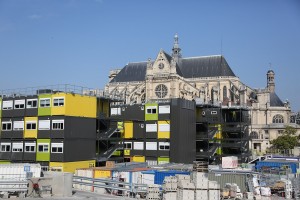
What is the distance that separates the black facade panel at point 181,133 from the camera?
48.9 m


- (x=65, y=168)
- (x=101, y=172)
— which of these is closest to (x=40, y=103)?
(x=65, y=168)

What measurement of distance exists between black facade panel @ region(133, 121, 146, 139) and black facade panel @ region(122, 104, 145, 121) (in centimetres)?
71

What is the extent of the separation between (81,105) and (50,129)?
14.4ft

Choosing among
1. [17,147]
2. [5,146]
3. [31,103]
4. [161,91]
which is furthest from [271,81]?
[5,146]

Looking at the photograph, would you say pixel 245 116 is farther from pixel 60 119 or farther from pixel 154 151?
pixel 60 119

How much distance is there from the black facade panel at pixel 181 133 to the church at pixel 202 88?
37.3m

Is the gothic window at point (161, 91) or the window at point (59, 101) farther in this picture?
the gothic window at point (161, 91)

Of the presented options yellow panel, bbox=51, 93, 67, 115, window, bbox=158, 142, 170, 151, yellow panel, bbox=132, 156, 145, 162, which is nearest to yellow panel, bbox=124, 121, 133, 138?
yellow panel, bbox=132, 156, 145, 162

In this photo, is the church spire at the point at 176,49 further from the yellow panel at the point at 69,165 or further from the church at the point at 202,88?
the yellow panel at the point at 69,165

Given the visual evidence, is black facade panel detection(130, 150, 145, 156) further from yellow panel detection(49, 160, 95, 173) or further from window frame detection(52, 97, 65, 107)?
window frame detection(52, 97, 65, 107)

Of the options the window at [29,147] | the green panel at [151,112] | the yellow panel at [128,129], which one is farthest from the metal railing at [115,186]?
the yellow panel at [128,129]

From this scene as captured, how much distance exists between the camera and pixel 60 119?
40719mm

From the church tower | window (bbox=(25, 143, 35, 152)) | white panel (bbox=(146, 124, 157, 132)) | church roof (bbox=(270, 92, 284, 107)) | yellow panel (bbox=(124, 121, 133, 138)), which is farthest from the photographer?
the church tower

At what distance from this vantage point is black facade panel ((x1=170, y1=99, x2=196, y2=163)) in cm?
4894
